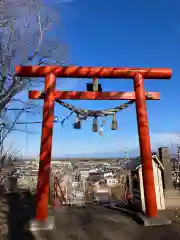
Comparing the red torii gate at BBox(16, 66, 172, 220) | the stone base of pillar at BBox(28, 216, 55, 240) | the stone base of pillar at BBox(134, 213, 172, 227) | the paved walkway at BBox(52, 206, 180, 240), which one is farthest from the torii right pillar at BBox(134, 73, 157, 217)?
the stone base of pillar at BBox(28, 216, 55, 240)

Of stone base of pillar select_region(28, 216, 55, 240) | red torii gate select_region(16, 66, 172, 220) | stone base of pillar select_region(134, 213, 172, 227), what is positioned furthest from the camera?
red torii gate select_region(16, 66, 172, 220)

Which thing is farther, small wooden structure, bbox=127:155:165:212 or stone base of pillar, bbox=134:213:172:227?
small wooden structure, bbox=127:155:165:212

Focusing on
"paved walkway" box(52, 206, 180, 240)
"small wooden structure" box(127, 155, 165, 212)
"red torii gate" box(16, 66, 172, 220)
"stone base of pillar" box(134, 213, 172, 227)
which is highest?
"red torii gate" box(16, 66, 172, 220)

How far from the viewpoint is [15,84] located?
445 inches

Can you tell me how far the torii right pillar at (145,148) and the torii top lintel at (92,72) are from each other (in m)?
0.28

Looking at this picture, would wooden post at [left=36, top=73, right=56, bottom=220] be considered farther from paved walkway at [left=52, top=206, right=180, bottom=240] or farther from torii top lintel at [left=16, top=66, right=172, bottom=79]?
paved walkway at [left=52, top=206, right=180, bottom=240]

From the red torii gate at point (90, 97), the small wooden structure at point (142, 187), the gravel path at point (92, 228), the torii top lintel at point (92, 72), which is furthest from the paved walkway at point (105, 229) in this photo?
the torii top lintel at point (92, 72)

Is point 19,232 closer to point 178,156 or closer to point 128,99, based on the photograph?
point 128,99

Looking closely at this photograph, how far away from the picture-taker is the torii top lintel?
291 inches

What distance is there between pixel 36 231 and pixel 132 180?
6201 millimetres

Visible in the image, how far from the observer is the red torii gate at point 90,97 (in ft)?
21.7

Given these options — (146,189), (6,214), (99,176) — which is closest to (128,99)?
(146,189)

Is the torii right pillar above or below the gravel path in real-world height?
above

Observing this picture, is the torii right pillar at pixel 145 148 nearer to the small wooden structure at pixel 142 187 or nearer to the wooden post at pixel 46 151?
the small wooden structure at pixel 142 187
